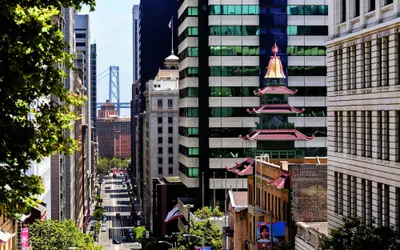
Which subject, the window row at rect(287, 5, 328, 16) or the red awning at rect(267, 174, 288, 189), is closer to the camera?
the red awning at rect(267, 174, 288, 189)

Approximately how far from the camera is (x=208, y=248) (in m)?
82.0

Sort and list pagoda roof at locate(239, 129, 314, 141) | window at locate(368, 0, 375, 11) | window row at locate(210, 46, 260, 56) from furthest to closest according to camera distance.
→ window row at locate(210, 46, 260, 56) → pagoda roof at locate(239, 129, 314, 141) → window at locate(368, 0, 375, 11)

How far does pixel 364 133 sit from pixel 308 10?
67.1 m

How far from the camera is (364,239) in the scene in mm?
33469

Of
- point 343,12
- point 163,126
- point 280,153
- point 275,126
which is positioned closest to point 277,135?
point 275,126

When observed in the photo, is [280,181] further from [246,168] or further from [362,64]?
[362,64]

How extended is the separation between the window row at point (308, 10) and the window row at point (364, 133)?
6154 centimetres

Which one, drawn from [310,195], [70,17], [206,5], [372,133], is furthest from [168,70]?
[372,133]

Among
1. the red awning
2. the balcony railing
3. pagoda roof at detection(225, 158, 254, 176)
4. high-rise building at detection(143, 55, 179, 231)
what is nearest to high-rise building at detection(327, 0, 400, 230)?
the red awning

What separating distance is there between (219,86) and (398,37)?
71029 mm

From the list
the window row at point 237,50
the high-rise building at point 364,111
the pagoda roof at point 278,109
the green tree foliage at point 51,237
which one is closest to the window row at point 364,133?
the high-rise building at point 364,111

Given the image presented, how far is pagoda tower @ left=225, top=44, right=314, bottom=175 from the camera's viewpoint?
73750 mm

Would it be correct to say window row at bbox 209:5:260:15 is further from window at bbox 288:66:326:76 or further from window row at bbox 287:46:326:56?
window at bbox 288:66:326:76

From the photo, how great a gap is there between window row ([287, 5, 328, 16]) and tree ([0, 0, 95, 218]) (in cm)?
8689
